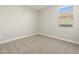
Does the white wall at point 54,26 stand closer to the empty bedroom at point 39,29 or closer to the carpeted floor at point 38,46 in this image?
Result: the empty bedroom at point 39,29

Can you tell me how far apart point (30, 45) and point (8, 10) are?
0.69 meters

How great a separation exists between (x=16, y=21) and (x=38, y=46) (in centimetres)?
57

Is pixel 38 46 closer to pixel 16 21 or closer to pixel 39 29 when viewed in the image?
pixel 39 29

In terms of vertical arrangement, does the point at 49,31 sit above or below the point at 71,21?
below

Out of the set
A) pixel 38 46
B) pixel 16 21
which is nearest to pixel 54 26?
pixel 38 46

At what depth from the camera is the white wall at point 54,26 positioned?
1.82 metres

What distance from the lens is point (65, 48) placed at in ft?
6.01

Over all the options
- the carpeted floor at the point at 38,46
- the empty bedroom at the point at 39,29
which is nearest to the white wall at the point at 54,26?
the empty bedroom at the point at 39,29

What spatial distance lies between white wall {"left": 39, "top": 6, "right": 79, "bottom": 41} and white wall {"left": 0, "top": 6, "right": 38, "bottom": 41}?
141 mm

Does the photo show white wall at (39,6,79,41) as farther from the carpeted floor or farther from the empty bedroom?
the carpeted floor
